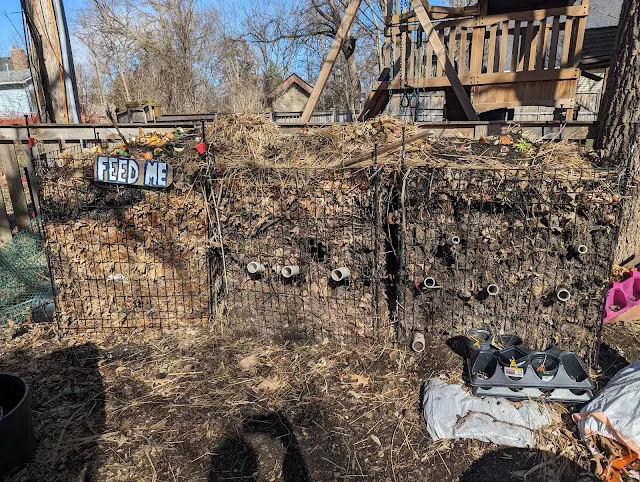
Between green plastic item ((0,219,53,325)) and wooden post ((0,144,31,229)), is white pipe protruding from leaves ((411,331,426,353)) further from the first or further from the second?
wooden post ((0,144,31,229))

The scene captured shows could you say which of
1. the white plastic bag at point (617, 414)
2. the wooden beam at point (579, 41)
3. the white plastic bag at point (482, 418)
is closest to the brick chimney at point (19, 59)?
the wooden beam at point (579, 41)

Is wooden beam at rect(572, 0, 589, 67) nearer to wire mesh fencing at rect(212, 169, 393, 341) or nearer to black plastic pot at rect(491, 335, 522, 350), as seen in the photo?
wire mesh fencing at rect(212, 169, 393, 341)

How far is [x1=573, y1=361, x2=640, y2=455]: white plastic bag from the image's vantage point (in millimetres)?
2414

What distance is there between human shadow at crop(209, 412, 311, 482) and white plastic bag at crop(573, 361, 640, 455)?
5.61ft

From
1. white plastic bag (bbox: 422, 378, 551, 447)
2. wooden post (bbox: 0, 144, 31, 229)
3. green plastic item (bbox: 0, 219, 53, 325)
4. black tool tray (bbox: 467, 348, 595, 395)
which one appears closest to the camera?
white plastic bag (bbox: 422, 378, 551, 447)

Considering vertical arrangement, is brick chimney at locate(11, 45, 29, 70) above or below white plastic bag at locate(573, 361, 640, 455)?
above

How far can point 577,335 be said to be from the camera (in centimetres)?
337

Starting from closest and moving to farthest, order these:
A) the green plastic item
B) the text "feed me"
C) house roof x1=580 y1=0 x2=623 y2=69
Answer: the text "feed me"
the green plastic item
house roof x1=580 y1=0 x2=623 y2=69

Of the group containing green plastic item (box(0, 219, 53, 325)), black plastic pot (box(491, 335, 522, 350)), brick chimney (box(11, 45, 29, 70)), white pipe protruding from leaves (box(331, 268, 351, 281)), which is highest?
brick chimney (box(11, 45, 29, 70))

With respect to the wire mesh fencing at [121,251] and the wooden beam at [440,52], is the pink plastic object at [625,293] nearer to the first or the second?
the wooden beam at [440,52]

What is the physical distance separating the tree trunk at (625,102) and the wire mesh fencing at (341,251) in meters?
1.25

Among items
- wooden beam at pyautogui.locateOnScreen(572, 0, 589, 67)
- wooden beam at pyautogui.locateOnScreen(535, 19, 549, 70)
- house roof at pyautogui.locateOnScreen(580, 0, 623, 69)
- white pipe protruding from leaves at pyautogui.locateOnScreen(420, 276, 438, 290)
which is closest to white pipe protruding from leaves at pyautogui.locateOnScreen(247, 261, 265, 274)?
white pipe protruding from leaves at pyautogui.locateOnScreen(420, 276, 438, 290)

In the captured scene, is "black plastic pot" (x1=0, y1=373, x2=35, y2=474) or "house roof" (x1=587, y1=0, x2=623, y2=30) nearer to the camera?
"black plastic pot" (x1=0, y1=373, x2=35, y2=474)

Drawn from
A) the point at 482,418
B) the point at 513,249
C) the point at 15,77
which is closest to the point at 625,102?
the point at 513,249
